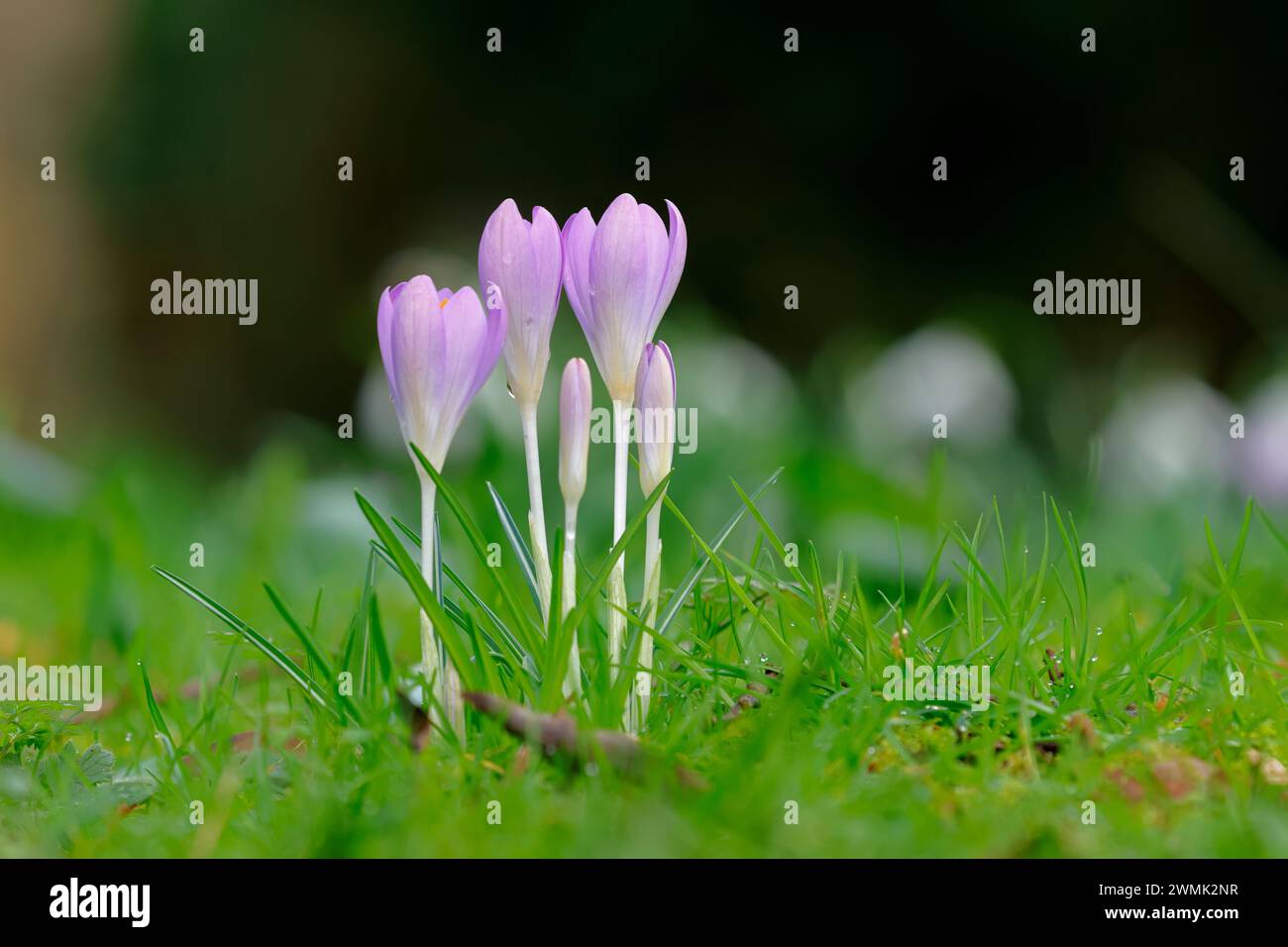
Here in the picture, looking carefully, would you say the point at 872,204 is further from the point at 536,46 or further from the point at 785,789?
the point at 785,789

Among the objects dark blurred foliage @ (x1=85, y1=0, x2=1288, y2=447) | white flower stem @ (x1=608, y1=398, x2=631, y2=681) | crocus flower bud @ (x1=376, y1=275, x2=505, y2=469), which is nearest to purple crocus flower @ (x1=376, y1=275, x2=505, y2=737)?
crocus flower bud @ (x1=376, y1=275, x2=505, y2=469)

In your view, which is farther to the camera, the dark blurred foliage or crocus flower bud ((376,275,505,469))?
the dark blurred foliage

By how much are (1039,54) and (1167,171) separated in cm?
80

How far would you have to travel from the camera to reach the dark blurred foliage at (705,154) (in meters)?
3.97

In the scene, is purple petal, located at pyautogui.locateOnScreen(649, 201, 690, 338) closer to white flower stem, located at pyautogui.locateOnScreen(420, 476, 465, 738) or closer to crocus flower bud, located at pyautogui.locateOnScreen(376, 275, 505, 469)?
crocus flower bud, located at pyautogui.locateOnScreen(376, 275, 505, 469)

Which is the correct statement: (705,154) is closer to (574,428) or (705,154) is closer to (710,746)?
(574,428)

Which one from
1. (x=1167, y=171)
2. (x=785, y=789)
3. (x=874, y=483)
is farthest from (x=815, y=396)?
(x=785, y=789)

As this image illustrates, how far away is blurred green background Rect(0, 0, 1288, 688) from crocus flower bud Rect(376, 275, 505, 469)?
1.50 meters

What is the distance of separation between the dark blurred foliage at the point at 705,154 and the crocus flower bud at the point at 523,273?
2.50 meters

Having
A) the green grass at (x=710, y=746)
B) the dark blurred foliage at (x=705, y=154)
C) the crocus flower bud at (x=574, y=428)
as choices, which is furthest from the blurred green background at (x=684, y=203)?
the crocus flower bud at (x=574, y=428)

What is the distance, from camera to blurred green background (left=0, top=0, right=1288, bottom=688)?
9.45 ft

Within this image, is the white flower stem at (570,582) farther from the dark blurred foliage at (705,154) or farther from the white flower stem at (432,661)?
the dark blurred foliage at (705,154)

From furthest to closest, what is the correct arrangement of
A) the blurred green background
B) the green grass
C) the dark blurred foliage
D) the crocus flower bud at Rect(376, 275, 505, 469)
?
the dark blurred foliage
the blurred green background
the crocus flower bud at Rect(376, 275, 505, 469)
the green grass

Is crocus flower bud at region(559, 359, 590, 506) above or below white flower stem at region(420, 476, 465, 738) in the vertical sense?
above
